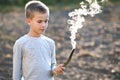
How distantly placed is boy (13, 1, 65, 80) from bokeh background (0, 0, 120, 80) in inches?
111

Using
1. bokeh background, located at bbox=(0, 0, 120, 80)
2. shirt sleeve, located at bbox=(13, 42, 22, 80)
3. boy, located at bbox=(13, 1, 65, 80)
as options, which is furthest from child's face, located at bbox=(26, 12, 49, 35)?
bokeh background, located at bbox=(0, 0, 120, 80)

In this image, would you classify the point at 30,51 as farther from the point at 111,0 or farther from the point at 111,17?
the point at 111,0

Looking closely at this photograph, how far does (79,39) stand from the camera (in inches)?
420

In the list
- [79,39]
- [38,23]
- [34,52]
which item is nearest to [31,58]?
[34,52]

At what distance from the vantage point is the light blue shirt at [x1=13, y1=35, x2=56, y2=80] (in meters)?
3.67

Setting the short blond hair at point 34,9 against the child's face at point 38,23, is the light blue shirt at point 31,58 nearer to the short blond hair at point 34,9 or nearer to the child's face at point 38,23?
the child's face at point 38,23

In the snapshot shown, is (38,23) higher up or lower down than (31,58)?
higher up

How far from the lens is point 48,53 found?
3750mm

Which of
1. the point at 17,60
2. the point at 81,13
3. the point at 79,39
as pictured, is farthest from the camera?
the point at 79,39

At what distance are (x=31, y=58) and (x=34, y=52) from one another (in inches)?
2.3

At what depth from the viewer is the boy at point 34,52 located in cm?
367

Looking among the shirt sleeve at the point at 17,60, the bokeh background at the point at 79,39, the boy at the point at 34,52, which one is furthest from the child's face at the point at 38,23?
the bokeh background at the point at 79,39

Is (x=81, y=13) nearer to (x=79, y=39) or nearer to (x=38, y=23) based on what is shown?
(x=38, y=23)

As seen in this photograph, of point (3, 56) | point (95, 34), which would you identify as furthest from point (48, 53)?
point (95, 34)
